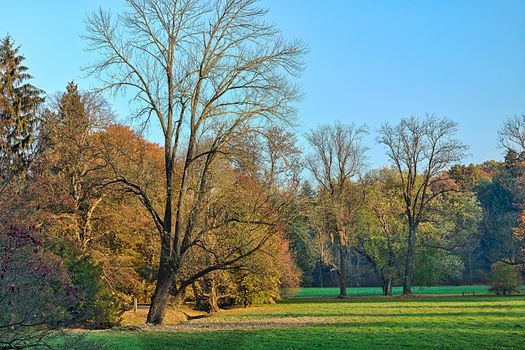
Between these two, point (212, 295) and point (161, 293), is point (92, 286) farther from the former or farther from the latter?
point (212, 295)

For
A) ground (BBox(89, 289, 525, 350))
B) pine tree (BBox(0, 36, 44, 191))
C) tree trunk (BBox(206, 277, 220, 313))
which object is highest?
pine tree (BBox(0, 36, 44, 191))

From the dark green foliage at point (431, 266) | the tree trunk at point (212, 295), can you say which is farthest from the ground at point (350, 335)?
the dark green foliage at point (431, 266)

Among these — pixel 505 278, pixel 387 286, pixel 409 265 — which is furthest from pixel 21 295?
pixel 387 286

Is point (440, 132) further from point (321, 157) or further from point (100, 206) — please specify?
point (100, 206)

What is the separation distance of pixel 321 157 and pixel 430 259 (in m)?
13.4

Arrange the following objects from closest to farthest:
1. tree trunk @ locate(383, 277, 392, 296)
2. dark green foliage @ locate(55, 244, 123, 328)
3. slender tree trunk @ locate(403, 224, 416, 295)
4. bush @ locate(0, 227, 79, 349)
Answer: bush @ locate(0, 227, 79, 349), dark green foliage @ locate(55, 244, 123, 328), slender tree trunk @ locate(403, 224, 416, 295), tree trunk @ locate(383, 277, 392, 296)

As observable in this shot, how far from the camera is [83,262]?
788 inches

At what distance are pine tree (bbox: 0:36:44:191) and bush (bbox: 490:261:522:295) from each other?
1211 inches

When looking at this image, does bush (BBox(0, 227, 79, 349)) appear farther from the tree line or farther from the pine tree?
the pine tree

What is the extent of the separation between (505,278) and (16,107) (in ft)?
109

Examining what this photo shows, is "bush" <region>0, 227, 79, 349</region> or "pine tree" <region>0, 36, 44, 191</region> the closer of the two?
"bush" <region>0, 227, 79, 349</region>

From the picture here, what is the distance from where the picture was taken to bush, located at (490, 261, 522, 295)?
110ft

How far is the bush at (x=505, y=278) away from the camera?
3353 cm

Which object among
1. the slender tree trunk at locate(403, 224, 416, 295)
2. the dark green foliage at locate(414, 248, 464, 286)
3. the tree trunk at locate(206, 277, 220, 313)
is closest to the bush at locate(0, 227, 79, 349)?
the tree trunk at locate(206, 277, 220, 313)
